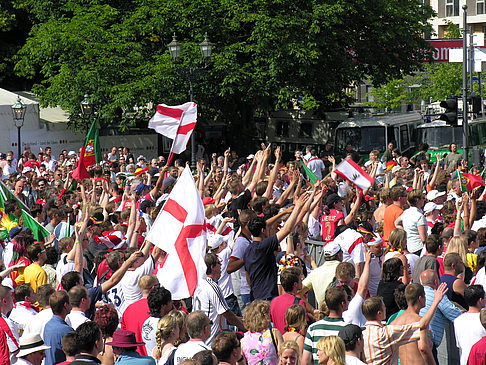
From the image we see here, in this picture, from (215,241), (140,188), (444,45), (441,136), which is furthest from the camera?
(444,45)

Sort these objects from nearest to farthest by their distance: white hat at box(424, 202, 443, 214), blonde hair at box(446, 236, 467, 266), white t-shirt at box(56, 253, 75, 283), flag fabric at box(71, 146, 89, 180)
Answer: white t-shirt at box(56, 253, 75, 283) < blonde hair at box(446, 236, 467, 266) < white hat at box(424, 202, 443, 214) < flag fabric at box(71, 146, 89, 180)

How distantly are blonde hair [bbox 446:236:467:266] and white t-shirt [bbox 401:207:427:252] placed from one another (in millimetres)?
1683

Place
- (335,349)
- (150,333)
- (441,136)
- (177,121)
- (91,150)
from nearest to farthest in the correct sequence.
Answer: (335,349)
(150,333)
(177,121)
(91,150)
(441,136)

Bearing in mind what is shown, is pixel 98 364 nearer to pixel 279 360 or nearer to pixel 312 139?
pixel 279 360

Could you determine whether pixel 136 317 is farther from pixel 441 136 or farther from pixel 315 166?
pixel 441 136

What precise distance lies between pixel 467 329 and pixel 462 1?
67.7m

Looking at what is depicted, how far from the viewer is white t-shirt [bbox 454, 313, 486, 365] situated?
7.02m

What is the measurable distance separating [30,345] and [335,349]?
231 centimetres

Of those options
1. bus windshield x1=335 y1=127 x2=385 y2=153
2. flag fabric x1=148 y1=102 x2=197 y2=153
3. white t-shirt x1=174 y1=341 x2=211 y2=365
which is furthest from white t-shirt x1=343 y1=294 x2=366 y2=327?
bus windshield x1=335 y1=127 x2=385 y2=153

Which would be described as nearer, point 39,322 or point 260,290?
point 39,322

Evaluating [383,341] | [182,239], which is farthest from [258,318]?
[182,239]

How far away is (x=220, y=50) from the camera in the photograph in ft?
97.7

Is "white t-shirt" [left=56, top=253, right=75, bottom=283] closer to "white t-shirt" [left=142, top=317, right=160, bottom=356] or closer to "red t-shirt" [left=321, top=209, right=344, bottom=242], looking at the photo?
"white t-shirt" [left=142, top=317, right=160, bottom=356]

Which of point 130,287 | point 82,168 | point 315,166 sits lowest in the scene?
point 315,166
